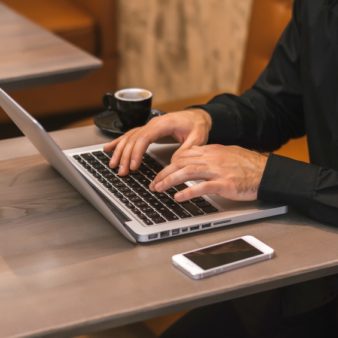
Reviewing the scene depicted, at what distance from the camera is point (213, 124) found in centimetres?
147

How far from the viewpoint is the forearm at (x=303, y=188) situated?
1.20m

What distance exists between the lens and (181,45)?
11.1ft

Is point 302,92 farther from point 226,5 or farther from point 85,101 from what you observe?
point 85,101

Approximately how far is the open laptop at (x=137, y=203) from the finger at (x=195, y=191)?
19 mm

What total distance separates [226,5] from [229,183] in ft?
6.51

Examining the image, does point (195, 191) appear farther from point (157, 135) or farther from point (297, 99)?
point (297, 99)

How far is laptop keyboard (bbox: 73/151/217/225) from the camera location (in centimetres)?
117

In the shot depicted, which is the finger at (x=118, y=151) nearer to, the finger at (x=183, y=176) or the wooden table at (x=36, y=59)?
the finger at (x=183, y=176)

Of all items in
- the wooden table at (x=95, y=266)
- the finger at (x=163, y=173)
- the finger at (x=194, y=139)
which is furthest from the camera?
the finger at (x=194, y=139)

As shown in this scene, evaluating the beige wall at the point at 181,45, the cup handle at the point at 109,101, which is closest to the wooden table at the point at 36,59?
the cup handle at the point at 109,101

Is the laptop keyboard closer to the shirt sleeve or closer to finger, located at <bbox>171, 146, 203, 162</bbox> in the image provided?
finger, located at <bbox>171, 146, 203, 162</bbox>

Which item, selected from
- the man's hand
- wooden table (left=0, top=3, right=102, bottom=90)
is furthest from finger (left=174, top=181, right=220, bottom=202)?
wooden table (left=0, top=3, right=102, bottom=90)

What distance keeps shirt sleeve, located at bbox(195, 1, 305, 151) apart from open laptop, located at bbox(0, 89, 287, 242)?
0.30 m

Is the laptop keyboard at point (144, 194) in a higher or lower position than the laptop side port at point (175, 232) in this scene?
higher
